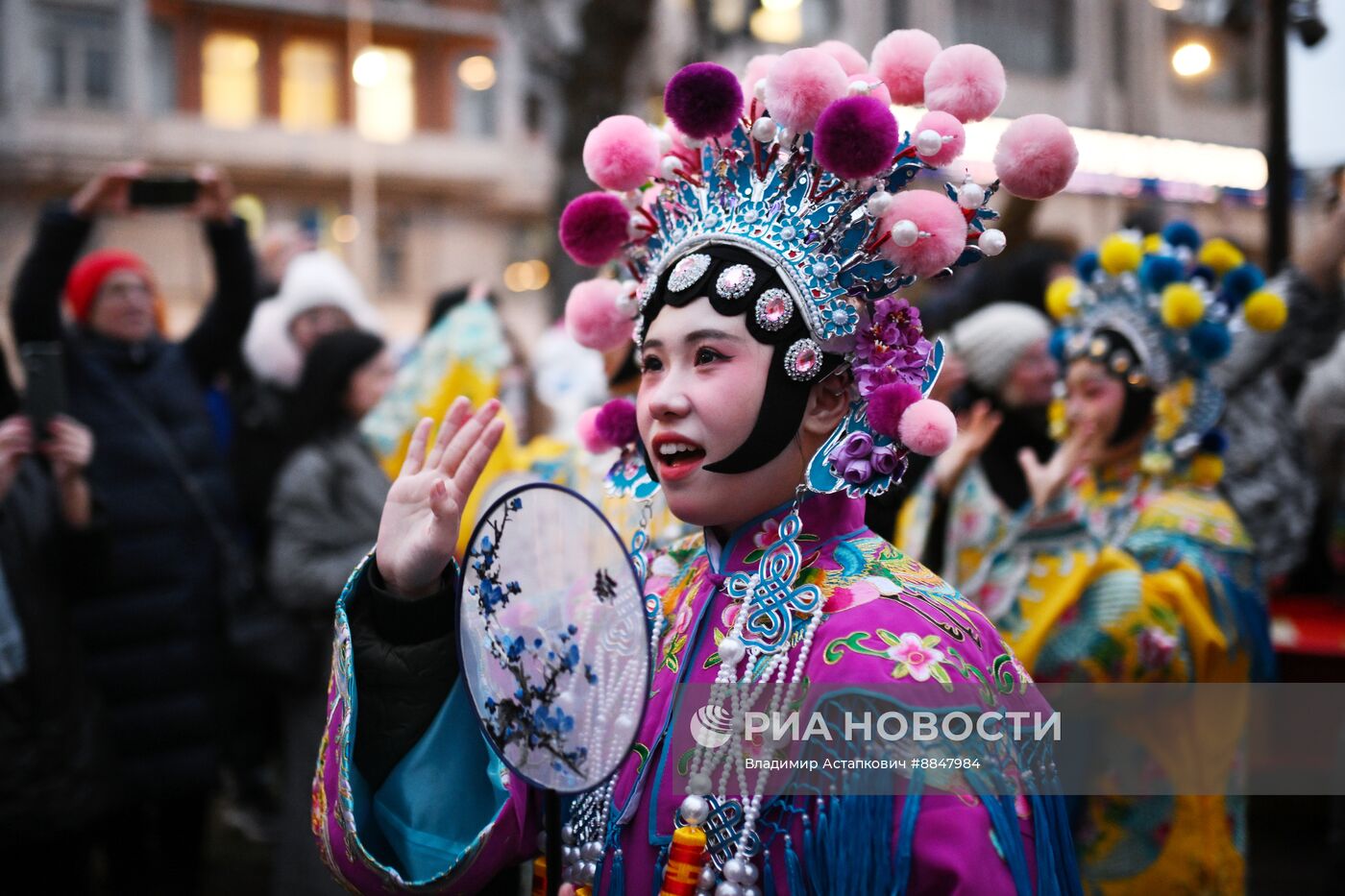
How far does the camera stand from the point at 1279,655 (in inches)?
176

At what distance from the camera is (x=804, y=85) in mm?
1764

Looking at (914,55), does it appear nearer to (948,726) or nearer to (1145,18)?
(948,726)

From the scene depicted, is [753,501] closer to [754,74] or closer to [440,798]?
[440,798]

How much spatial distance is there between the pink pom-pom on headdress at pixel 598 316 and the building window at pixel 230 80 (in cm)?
2168

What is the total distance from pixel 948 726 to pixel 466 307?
10.8 ft

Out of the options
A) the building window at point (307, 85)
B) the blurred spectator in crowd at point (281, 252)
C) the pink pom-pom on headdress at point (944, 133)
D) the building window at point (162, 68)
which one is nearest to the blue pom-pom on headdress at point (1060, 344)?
the pink pom-pom on headdress at point (944, 133)

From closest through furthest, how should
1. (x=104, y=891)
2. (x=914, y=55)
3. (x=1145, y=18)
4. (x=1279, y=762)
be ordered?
(x=914, y=55), (x=1279, y=762), (x=104, y=891), (x=1145, y=18)

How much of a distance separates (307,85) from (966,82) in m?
23.1

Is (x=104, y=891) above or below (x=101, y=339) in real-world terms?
below

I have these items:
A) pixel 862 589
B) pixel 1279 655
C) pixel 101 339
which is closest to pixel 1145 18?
pixel 1279 655

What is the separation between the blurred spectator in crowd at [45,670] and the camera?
10.8ft

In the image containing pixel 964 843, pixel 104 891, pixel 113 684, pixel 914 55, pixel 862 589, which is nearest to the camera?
pixel 964 843

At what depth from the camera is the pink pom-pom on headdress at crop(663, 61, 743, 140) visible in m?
1.80

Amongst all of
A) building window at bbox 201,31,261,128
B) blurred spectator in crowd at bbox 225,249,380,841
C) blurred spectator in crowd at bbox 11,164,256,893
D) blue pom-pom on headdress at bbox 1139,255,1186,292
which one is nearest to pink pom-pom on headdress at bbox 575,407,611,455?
blurred spectator in crowd at bbox 11,164,256,893
